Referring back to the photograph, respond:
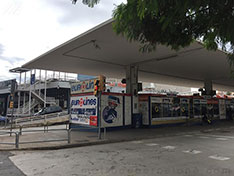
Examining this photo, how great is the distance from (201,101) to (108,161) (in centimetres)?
1808

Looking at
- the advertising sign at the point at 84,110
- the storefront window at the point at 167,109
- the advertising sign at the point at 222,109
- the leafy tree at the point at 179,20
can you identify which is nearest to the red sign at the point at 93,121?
the advertising sign at the point at 84,110

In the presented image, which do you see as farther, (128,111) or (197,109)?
(197,109)

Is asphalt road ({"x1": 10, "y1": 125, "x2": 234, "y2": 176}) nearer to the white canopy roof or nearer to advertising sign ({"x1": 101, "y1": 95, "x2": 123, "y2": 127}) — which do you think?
the white canopy roof

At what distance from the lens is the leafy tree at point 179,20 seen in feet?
11.0

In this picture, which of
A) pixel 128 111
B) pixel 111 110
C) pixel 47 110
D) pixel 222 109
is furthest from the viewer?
pixel 47 110

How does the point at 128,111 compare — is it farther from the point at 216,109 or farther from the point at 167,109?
the point at 216,109

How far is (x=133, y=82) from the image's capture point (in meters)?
17.6

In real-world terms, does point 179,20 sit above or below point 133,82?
below

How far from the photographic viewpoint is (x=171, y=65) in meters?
18.2

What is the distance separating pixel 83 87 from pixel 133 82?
439cm

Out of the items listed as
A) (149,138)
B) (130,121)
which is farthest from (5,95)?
(149,138)

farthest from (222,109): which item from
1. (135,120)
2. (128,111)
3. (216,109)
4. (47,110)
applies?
(47,110)

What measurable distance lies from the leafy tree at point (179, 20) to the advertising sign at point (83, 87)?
34.6 feet

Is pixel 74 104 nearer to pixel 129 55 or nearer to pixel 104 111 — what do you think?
pixel 104 111
